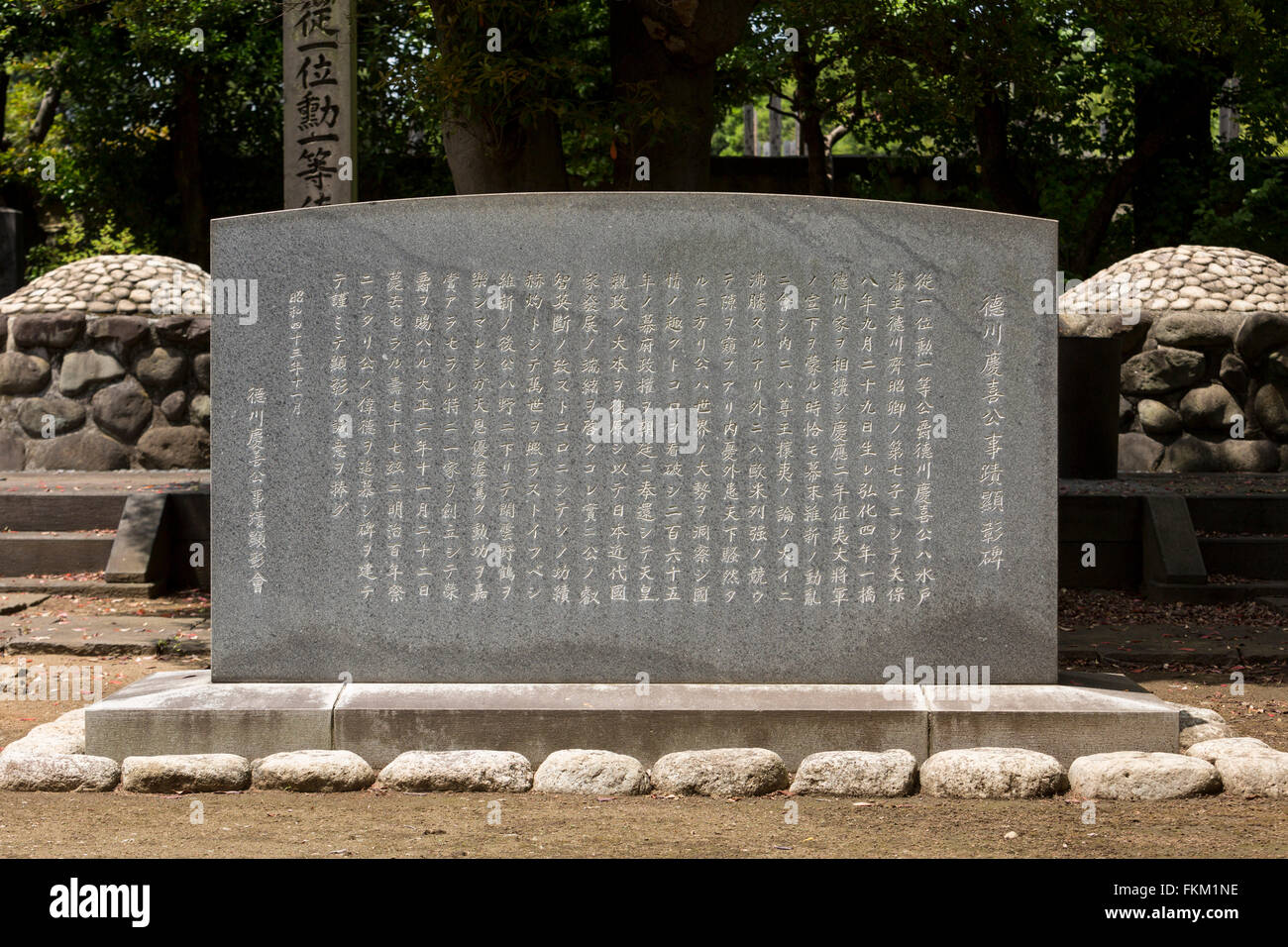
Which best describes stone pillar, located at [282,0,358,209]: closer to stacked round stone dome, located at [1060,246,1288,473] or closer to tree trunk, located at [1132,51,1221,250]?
stacked round stone dome, located at [1060,246,1288,473]

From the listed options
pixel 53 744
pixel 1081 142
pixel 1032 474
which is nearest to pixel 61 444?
pixel 53 744

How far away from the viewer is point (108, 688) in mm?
6094

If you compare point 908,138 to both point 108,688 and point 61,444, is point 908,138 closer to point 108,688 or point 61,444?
point 61,444

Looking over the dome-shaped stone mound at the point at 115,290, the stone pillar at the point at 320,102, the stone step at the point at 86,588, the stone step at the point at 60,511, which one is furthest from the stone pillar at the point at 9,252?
the stone pillar at the point at 320,102

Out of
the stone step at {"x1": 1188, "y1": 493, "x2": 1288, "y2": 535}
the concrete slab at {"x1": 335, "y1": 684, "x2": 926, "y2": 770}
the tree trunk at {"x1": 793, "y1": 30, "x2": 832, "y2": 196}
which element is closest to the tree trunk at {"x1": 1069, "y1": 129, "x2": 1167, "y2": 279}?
the tree trunk at {"x1": 793, "y1": 30, "x2": 832, "y2": 196}

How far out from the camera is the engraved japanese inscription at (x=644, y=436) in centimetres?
501

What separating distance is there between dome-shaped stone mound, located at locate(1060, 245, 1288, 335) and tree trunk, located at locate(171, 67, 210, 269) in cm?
946

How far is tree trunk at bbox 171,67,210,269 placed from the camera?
1469cm

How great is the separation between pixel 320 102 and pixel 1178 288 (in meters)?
6.66

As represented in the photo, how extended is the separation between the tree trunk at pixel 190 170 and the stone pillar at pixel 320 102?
814cm

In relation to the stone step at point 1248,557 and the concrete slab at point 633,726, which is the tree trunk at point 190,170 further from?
the concrete slab at point 633,726

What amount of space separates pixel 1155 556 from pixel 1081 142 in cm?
901

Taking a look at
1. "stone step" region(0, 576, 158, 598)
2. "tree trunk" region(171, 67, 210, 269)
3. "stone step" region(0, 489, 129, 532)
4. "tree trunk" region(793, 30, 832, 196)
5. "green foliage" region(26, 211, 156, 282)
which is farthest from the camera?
"green foliage" region(26, 211, 156, 282)

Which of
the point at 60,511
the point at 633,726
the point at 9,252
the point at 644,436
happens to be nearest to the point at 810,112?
the point at 9,252
